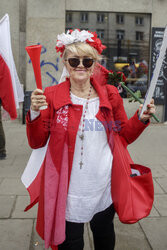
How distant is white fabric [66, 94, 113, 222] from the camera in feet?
6.41

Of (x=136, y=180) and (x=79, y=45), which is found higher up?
(x=79, y=45)

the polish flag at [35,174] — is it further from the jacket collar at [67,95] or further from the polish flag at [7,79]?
the polish flag at [7,79]

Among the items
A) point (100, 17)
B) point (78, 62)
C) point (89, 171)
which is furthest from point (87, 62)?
point (100, 17)

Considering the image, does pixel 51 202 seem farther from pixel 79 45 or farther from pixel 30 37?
pixel 30 37

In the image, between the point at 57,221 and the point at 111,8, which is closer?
the point at 57,221

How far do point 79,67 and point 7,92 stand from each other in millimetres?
3311

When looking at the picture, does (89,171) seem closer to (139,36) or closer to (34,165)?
(34,165)

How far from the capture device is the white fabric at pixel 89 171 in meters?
1.95

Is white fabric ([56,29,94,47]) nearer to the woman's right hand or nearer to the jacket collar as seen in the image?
the jacket collar

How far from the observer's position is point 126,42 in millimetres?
9086

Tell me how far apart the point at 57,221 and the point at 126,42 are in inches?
313

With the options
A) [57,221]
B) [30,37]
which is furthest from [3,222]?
[30,37]

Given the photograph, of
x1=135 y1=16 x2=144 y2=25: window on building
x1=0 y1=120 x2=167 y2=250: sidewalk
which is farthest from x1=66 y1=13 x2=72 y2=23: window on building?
x1=0 y1=120 x2=167 y2=250: sidewalk

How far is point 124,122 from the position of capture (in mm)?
2139
